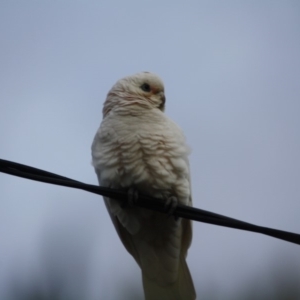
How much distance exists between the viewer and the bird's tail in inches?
116

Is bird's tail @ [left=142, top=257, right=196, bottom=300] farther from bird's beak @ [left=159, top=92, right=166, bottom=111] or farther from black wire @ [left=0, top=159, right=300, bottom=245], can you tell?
bird's beak @ [left=159, top=92, right=166, bottom=111]

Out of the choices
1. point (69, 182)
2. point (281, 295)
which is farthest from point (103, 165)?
point (281, 295)

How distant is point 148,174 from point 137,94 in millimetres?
700

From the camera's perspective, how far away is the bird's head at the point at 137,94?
2996mm

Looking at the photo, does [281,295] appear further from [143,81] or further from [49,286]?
[143,81]

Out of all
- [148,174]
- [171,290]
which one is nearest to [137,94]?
[148,174]

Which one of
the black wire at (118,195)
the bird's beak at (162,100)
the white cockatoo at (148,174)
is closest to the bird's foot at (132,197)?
the white cockatoo at (148,174)

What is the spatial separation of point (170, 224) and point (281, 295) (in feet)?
6.70

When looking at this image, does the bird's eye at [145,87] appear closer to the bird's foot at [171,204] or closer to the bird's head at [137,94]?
the bird's head at [137,94]

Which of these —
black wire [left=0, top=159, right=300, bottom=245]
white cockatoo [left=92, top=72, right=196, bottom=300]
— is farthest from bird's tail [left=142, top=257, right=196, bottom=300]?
black wire [left=0, top=159, right=300, bottom=245]

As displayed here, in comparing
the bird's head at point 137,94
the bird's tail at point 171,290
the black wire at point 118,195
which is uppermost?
the bird's head at point 137,94

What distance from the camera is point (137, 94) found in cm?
311

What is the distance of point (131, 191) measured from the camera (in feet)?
8.58

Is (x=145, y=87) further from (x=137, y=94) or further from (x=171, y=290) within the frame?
(x=171, y=290)
